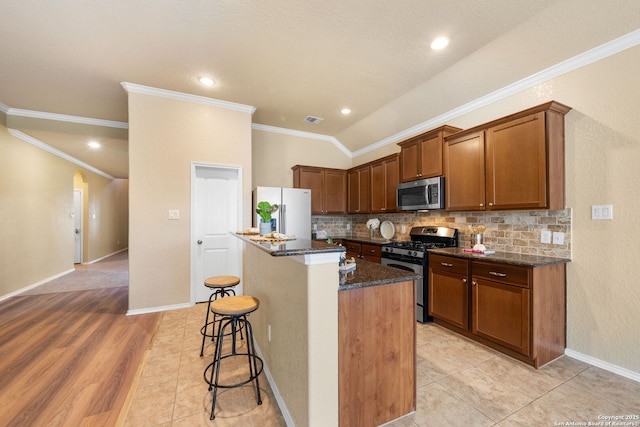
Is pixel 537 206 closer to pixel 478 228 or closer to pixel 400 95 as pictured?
pixel 478 228

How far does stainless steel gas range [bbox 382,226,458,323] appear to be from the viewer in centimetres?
313

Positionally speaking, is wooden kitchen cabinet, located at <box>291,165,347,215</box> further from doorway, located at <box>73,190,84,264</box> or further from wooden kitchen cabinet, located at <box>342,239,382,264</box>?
doorway, located at <box>73,190,84,264</box>

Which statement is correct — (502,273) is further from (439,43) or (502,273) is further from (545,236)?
(439,43)

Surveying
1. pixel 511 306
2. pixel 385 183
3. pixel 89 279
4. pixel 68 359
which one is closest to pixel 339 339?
pixel 511 306

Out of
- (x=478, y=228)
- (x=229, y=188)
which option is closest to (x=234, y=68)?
(x=229, y=188)

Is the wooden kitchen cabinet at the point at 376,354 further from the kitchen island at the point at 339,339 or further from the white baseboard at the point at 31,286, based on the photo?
the white baseboard at the point at 31,286

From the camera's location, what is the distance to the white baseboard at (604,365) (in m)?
2.06

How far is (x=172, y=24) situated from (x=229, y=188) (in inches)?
86.2

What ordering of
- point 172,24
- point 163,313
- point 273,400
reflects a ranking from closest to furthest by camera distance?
point 273,400, point 172,24, point 163,313

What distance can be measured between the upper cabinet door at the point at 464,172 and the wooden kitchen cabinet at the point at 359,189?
5.41 feet

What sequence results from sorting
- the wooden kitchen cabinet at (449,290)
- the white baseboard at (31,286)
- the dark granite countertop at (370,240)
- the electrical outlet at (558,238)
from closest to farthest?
the electrical outlet at (558,238) → the wooden kitchen cabinet at (449,290) → the dark granite countertop at (370,240) → the white baseboard at (31,286)

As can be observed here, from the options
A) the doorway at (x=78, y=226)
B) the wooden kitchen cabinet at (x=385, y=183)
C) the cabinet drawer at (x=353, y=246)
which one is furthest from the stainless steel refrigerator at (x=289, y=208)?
the doorway at (x=78, y=226)

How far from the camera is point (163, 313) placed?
3.46 metres

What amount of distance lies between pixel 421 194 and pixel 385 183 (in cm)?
88
